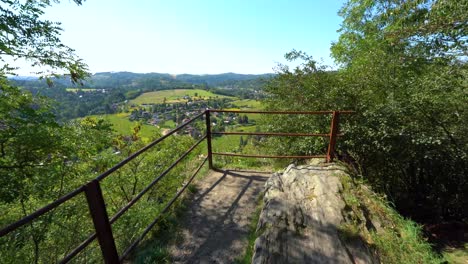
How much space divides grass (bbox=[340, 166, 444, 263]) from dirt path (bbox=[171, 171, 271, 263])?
1.26m

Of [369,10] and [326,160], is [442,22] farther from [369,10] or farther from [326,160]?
[369,10]

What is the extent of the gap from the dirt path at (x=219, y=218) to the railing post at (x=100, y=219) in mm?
788

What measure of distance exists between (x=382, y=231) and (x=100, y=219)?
276cm

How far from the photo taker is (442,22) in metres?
5.73

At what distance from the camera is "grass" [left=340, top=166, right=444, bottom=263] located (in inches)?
91.8

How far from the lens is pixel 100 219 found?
1.92 meters

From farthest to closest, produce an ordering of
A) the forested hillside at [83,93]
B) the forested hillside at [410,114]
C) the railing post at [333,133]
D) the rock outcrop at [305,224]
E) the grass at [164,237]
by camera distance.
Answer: the forested hillside at [83,93] → the forested hillside at [410,114] → the railing post at [333,133] → the grass at [164,237] → the rock outcrop at [305,224]

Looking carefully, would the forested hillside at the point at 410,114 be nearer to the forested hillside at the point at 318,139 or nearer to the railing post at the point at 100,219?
the forested hillside at the point at 318,139

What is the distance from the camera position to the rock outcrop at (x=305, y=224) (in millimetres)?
2254

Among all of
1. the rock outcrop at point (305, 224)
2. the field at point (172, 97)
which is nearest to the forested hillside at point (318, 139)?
the rock outcrop at point (305, 224)

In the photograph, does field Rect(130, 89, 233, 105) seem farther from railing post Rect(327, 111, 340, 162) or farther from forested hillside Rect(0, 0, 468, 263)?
railing post Rect(327, 111, 340, 162)

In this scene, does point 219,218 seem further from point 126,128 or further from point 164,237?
point 126,128

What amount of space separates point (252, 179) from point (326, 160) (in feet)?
4.52

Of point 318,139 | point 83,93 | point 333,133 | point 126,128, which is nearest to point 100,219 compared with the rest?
point 333,133
